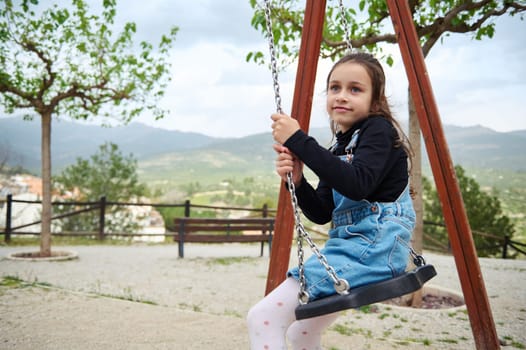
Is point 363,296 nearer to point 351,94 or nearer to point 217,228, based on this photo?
point 351,94

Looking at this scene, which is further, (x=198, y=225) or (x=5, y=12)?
(x=198, y=225)

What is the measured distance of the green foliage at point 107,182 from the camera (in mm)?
Result: 19906

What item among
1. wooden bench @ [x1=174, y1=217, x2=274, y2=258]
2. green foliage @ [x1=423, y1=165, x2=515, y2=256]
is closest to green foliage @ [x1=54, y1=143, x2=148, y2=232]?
wooden bench @ [x1=174, y1=217, x2=274, y2=258]

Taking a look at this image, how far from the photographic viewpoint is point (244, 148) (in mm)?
129875

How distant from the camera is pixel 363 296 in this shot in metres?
1.49

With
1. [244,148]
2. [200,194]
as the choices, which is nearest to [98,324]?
[200,194]

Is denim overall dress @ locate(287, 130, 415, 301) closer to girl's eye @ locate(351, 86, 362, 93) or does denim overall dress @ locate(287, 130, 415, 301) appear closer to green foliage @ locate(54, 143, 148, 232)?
girl's eye @ locate(351, 86, 362, 93)

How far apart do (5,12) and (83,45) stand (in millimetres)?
1301

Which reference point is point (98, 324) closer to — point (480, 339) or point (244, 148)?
point (480, 339)

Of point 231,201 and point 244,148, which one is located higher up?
point 244,148

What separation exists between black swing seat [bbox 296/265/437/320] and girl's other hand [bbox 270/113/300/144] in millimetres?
575

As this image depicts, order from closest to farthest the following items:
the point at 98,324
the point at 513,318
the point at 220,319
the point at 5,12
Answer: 1. the point at 98,324
2. the point at 220,319
3. the point at 513,318
4. the point at 5,12

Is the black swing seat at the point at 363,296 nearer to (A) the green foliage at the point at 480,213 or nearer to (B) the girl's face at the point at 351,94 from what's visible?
(B) the girl's face at the point at 351,94

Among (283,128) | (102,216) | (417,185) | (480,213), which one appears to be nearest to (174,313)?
(417,185)
